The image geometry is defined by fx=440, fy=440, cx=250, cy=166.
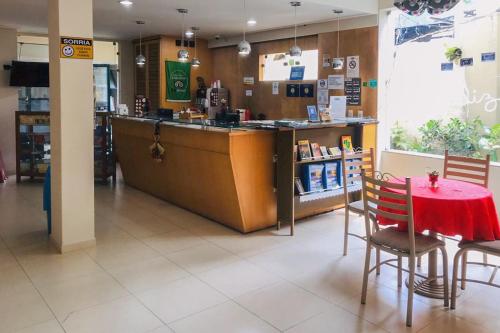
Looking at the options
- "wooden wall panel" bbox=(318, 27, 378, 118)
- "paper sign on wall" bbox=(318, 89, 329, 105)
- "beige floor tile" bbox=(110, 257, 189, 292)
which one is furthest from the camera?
"paper sign on wall" bbox=(318, 89, 329, 105)

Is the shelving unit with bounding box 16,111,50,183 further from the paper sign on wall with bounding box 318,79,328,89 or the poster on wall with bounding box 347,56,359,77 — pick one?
the poster on wall with bounding box 347,56,359,77

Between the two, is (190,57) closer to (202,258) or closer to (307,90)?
(307,90)

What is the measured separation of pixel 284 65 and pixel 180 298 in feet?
18.0

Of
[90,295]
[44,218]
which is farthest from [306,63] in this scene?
[90,295]

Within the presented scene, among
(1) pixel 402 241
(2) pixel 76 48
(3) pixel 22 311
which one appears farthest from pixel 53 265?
(1) pixel 402 241

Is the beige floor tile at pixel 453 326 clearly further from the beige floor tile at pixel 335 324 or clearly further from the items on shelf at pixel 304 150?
the items on shelf at pixel 304 150

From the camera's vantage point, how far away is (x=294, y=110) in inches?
300

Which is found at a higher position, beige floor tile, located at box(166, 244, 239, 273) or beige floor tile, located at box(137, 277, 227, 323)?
beige floor tile, located at box(166, 244, 239, 273)

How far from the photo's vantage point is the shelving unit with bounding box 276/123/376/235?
187 inches

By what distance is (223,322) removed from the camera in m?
2.96

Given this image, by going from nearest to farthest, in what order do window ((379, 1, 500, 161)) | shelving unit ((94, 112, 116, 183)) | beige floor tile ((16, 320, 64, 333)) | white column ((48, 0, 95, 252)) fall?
1. beige floor tile ((16, 320, 64, 333))
2. white column ((48, 0, 95, 252))
3. window ((379, 1, 500, 161))
4. shelving unit ((94, 112, 116, 183))

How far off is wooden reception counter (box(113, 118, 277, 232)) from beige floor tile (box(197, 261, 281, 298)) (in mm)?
926

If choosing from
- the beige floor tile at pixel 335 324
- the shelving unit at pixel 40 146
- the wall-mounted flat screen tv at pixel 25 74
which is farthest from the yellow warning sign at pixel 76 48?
the wall-mounted flat screen tv at pixel 25 74

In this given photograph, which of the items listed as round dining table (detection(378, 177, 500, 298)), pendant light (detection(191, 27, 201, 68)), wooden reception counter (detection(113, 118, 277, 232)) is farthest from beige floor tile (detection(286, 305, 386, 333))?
pendant light (detection(191, 27, 201, 68))
